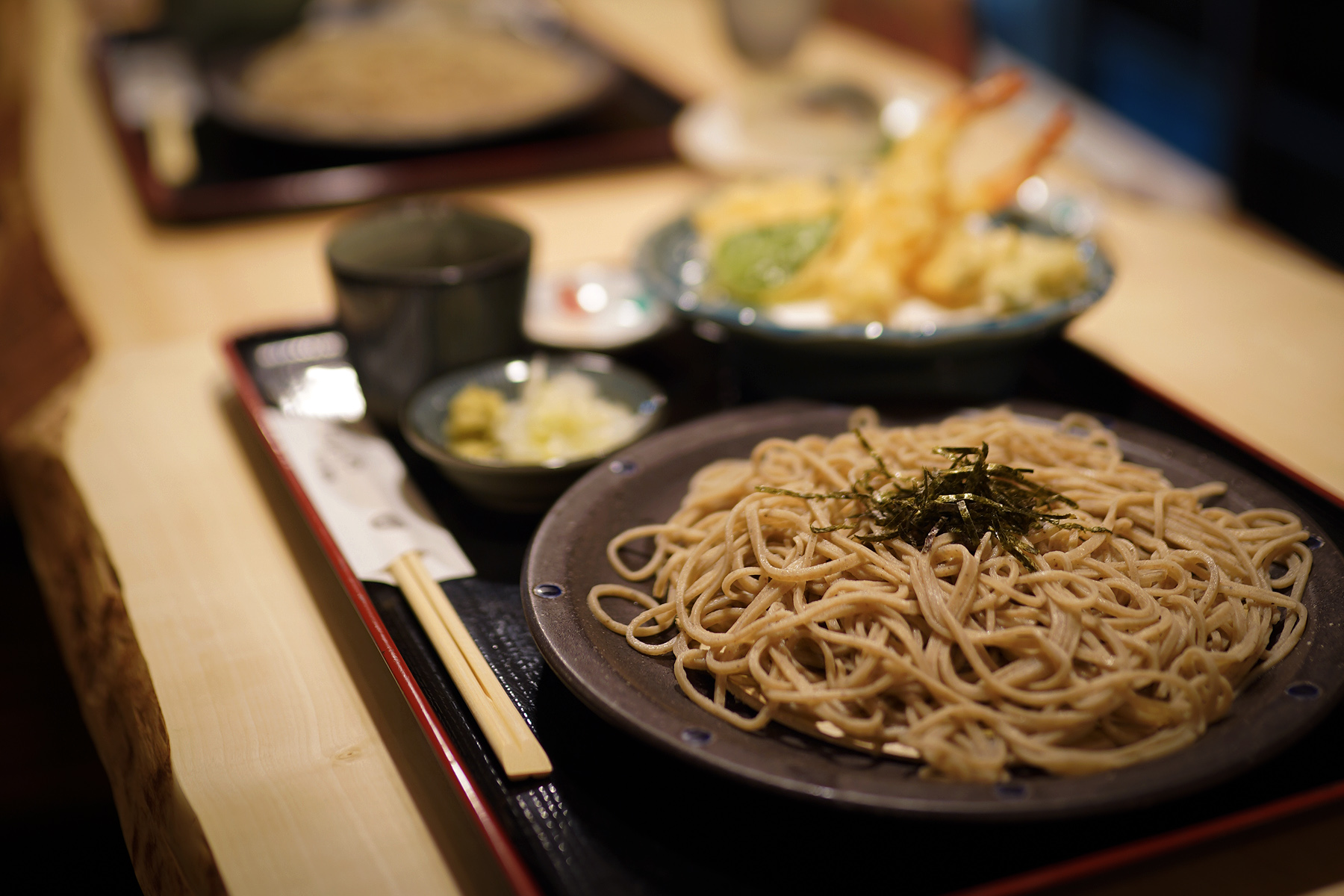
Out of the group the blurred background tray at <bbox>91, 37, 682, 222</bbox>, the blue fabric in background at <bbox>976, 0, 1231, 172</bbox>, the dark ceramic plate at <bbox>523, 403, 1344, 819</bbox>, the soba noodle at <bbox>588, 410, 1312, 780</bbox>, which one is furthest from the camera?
the blue fabric in background at <bbox>976, 0, 1231, 172</bbox>

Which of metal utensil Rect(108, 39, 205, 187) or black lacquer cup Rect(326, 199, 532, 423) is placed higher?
black lacquer cup Rect(326, 199, 532, 423)

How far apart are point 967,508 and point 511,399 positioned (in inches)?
28.9

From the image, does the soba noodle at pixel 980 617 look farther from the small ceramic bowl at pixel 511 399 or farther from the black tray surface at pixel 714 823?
the small ceramic bowl at pixel 511 399

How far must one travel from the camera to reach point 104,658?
1396 millimetres

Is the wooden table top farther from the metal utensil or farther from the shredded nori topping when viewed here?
the shredded nori topping

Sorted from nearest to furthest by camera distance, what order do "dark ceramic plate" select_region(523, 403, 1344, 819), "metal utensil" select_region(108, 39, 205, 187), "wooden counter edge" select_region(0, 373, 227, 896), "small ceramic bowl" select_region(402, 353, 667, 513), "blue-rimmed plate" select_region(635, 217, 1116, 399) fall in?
"dark ceramic plate" select_region(523, 403, 1344, 819) < "wooden counter edge" select_region(0, 373, 227, 896) < "small ceramic bowl" select_region(402, 353, 667, 513) < "blue-rimmed plate" select_region(635, 217, 1116, 399) < "metal utensil" select_region(108, 39, 205, 187)

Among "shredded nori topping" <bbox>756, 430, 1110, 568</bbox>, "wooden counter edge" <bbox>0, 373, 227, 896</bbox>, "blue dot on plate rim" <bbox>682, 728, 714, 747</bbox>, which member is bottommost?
"wooden counter edge" <bbox>0, 373, 227, 896</bbox>

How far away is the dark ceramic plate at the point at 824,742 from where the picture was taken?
2.86 feet

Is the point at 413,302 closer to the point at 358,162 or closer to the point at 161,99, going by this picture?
the point at 358,162

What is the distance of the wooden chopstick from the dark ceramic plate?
0.26 ft

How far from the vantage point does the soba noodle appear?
1.00 metres

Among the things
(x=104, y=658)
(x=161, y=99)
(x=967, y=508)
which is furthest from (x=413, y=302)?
(x=161, y=99)

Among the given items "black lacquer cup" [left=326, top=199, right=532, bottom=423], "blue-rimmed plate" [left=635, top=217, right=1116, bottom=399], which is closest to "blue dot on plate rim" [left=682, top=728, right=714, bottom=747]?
"blue-rimmed plate" [left=635, top=217, right=1116, bottom=399]

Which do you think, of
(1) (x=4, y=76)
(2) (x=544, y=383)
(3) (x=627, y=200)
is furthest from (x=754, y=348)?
(1) (x=4, y=76)
